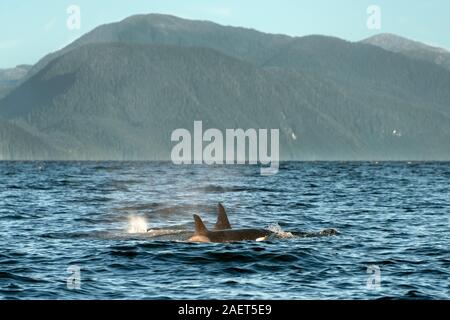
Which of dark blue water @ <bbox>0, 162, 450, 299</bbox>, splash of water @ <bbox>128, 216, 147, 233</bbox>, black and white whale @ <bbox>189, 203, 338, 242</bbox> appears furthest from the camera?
splash of water @ <bbox>128, 216, 147, 233</bbox>

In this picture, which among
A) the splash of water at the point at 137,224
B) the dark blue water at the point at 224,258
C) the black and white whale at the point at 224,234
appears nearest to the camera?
the dark blue water at the point at 224,258

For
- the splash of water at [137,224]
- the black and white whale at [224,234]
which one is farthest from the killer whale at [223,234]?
the splash of water at [137,224]

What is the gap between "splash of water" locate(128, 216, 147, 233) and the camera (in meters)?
33.1

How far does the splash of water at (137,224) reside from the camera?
3313 cm

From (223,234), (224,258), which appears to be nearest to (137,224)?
(223,234)

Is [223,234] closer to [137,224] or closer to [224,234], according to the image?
[224,234]

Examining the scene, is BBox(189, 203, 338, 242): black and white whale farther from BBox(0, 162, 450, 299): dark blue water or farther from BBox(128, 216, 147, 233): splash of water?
BBox(128, 216, 147, 233): splash of water

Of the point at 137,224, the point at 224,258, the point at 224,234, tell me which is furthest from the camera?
the point at 137,224

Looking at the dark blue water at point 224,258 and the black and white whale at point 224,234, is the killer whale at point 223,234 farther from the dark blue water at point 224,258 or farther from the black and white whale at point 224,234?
the dark blue water at point 224,258

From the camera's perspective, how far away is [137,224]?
36156 mm

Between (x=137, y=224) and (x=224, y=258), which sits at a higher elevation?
(x=224, y=258)

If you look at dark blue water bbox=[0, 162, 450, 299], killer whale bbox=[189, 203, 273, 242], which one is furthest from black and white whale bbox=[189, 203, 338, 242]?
dark blue water bbox=[0, 162, 450, 299]

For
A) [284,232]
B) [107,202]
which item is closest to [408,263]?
[284,232]
